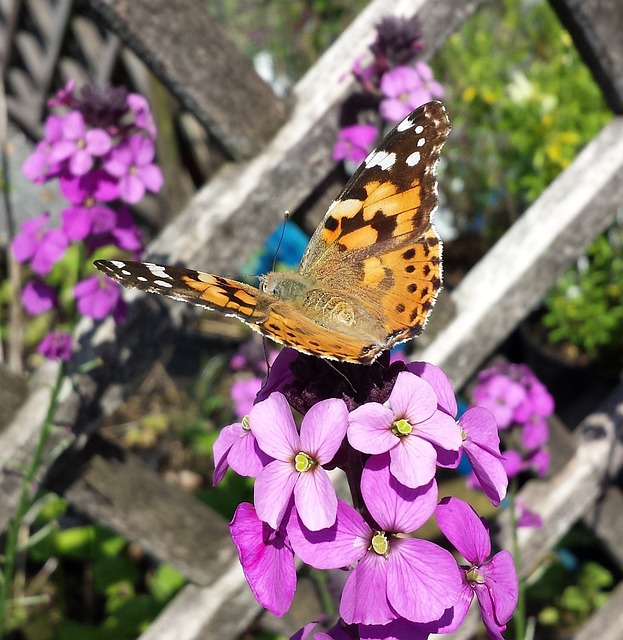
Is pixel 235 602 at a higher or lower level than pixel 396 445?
lower

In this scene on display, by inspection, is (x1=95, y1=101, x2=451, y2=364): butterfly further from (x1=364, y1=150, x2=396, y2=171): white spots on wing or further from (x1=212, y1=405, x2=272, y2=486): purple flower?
(x1=212, y1=405, x2=272, y2=486): purple flower

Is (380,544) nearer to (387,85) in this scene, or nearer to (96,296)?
(96,296)

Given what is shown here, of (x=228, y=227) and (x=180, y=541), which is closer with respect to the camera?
(x=228, y=227)

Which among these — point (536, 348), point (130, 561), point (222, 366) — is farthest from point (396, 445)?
point (222, 366)

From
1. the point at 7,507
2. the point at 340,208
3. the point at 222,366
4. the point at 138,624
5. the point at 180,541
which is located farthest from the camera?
the point at 222,366

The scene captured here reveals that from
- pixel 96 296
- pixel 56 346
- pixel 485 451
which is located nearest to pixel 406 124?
pixel 485 451

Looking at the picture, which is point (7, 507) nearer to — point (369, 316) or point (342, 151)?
point (369, 316)

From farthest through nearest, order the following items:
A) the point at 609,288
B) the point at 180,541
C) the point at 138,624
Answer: the point at 609,288
the point at 138,624
the point at 180,541
